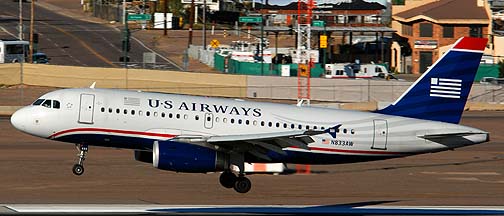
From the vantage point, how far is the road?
110000mm

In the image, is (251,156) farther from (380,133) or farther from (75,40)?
(75,40)

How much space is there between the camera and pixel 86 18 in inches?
6117

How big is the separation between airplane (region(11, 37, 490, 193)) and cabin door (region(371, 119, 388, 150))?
0.13ft

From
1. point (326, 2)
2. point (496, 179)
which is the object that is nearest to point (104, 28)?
point (326, 2)

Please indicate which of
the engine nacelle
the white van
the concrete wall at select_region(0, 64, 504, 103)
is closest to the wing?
the engine nacelle

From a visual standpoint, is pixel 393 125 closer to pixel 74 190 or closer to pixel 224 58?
pixel 74 190

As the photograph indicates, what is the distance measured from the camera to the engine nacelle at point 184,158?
37.4 metres

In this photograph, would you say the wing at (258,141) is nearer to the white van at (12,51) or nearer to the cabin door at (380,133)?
the cabin door at (380,133)

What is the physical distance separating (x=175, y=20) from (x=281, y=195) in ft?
348

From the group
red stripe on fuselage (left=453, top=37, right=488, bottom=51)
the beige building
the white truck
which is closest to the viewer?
red stripe on fuselage (left=453, top=37, right=488, bottom=51)

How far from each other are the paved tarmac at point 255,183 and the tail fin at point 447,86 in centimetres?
325

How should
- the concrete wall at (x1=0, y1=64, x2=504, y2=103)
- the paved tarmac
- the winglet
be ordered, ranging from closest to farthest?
1. the paved tarmac
2. the winglet
3. the concrete wall at (x1=0, y1=64, x2=504, y2=103)

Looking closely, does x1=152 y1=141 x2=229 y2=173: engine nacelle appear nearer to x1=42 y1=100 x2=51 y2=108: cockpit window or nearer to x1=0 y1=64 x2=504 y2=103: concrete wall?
x1=42 y1=100 x2=51 y2=108: cockpit window

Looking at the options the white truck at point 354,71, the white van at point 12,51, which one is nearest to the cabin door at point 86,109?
the white truck at point 354,71
